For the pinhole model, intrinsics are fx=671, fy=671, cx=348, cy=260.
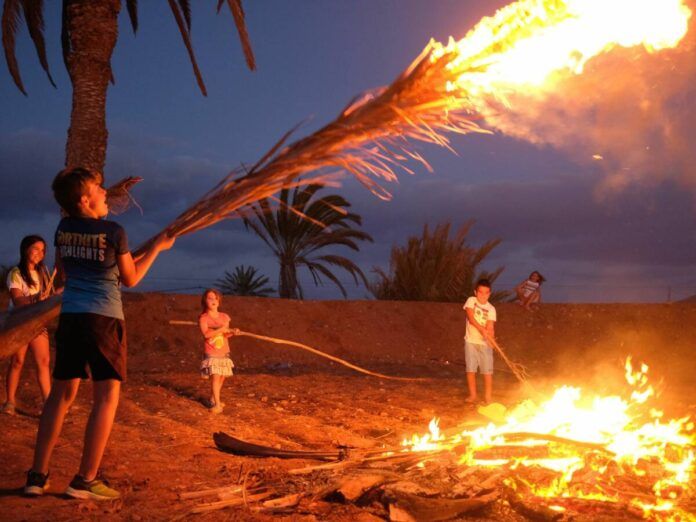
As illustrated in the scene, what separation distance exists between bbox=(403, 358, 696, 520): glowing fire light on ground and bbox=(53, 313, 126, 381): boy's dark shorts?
2.27 meters

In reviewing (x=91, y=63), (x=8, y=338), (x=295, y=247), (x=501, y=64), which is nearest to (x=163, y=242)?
(x=8, y=338)

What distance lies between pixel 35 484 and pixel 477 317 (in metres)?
5.35

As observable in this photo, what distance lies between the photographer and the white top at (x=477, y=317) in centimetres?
789

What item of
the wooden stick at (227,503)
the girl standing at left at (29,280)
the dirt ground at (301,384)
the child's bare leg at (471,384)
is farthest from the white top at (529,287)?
the wooden stick at (227,503)

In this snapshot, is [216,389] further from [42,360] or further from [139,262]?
[139,262]

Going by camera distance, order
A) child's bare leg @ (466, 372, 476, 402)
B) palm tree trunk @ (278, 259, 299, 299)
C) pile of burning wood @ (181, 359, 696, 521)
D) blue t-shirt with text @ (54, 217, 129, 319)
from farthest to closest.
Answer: palm tree trunk @ (278, 259, 299, 299) < child's bare leg @ (466, 372, 476, 402) < pile of burning wood @ (181, 359, 696, 521) < blue t-shirt with text @ (54, 217, 129, 319)

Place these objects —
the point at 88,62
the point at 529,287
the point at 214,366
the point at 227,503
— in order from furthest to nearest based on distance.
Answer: the point at 529,287 < the point at 88,62 < the point at 214,366 < the point at 227,503

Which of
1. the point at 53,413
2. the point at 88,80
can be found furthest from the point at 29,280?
the point at 88,80

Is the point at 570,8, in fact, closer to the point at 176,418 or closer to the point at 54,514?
the point at 54,514

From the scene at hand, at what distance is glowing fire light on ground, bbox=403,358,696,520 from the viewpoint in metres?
4.15

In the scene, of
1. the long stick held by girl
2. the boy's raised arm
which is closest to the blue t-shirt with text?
the boy's raised arm

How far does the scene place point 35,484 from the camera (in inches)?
143

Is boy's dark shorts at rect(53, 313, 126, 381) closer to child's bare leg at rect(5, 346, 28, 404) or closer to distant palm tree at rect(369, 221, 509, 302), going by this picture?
child's bare leg at rect(5, 346, 28, 404)

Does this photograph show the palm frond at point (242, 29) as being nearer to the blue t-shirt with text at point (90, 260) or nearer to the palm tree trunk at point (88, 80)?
the palm tree trunk at point (88, 80)
